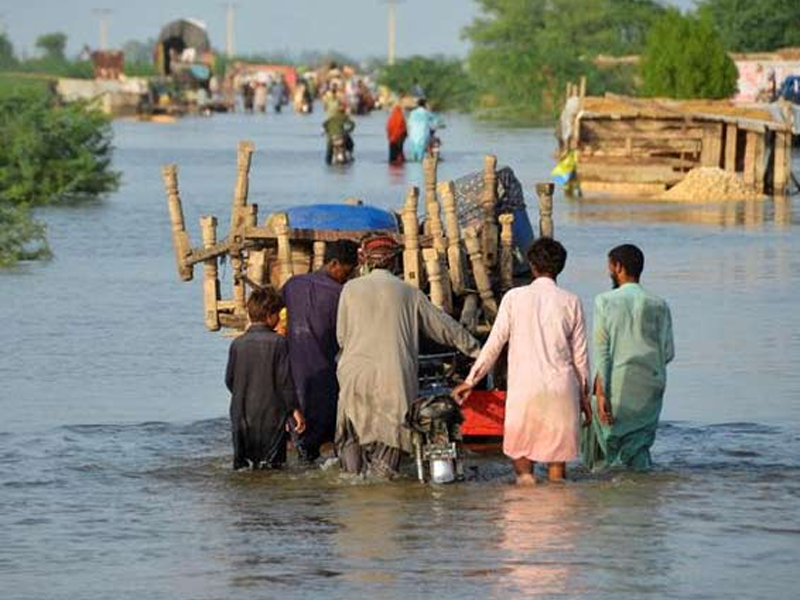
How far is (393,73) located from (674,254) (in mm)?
72083

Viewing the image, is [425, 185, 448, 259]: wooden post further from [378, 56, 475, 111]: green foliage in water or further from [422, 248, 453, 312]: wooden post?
A: [378, 56, 475, 111]: green foliage in water

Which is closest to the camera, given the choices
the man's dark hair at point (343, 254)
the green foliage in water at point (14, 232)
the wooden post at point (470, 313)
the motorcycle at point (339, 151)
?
the man's dark hair at point (343, 254)

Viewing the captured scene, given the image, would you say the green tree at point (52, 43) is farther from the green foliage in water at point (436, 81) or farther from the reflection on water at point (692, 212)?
the reflection on water at point (692, 212)

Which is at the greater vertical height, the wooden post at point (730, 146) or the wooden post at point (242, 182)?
the wooden post at point (242, 182)

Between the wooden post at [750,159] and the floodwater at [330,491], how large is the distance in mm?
11325

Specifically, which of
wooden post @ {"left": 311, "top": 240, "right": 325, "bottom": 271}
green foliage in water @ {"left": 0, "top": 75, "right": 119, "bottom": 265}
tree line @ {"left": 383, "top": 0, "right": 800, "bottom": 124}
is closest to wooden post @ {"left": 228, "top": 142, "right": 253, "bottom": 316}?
wooden post @ {"left": 311, "top": 240, "right": 325, "bottom": 271}

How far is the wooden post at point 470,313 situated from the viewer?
12.2 meters

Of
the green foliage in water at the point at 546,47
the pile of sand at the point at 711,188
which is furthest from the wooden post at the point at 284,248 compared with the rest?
the green foliage in water at the point at 546,47

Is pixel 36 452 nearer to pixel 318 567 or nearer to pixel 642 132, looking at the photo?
pixel 318 567

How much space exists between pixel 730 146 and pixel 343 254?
23.3 meters

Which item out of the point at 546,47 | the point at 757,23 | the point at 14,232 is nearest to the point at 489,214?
the point at 14,232

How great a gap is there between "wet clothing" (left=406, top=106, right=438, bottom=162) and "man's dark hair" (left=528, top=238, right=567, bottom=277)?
30.8 meters

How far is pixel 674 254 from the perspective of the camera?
24000 mm

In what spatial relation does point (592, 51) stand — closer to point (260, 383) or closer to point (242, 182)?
point (242, 182)
